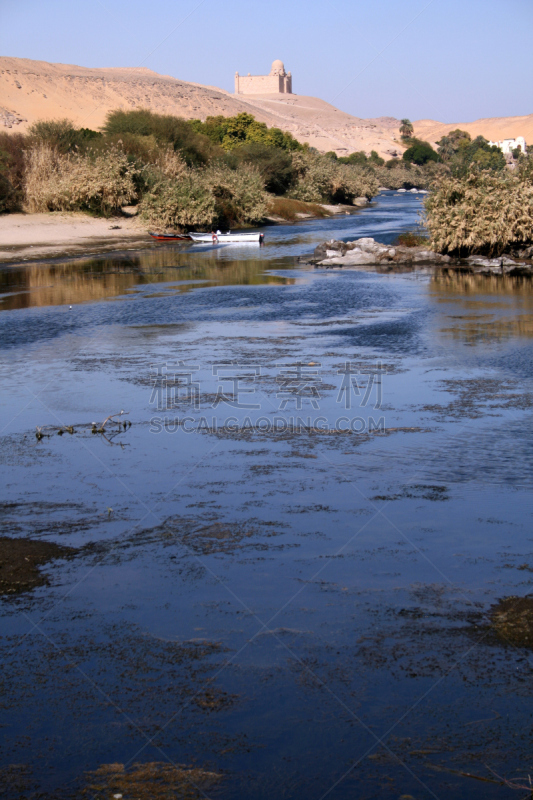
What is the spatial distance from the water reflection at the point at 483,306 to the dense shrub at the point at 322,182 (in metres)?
47.5

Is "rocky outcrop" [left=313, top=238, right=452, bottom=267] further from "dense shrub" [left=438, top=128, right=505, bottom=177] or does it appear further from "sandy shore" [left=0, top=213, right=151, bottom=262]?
"dense shrub" [left=438, top=128, right=505, bottom=177]

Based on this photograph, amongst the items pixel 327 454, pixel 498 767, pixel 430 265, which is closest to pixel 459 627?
pixel 498 767

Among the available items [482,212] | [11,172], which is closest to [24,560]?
[482,212]

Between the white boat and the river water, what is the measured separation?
1117 inches

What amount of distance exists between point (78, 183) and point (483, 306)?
3065 cm

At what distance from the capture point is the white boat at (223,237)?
40.8 m

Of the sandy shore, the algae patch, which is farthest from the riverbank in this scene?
the algae patch

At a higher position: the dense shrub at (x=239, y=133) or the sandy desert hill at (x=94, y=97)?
the sandy desert hill at (x=94, y=97)

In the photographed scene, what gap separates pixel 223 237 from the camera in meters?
41.3

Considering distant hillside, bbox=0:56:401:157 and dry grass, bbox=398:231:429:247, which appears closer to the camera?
dry grass, bbox=398:231:429:247

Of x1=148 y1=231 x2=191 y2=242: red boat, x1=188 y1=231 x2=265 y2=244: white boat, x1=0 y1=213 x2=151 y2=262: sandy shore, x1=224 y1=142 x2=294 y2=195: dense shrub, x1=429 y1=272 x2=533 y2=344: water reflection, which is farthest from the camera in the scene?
x1=224 y1=142 x2=294 y2=195: dense shrub

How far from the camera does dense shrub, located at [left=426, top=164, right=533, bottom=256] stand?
28750 mm

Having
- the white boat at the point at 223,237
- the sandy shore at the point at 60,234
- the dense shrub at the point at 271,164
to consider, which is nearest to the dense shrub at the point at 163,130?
the dense shrub at the point at 271,164

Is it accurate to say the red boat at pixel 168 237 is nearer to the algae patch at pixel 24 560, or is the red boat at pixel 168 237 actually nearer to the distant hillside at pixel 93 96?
the algae patch at pixel 24 560
